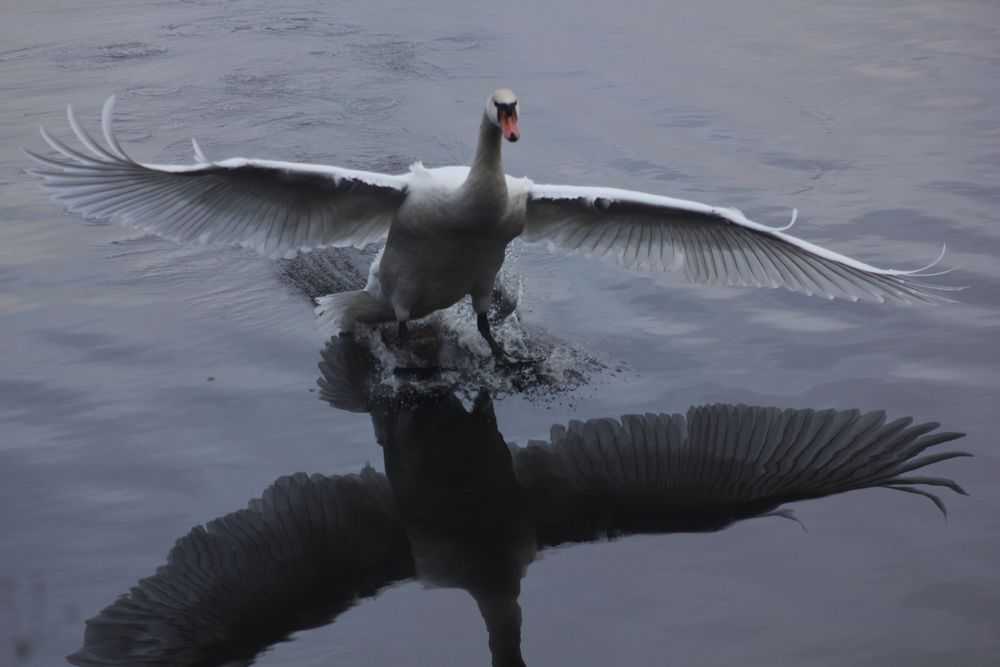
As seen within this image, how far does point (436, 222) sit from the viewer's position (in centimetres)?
767

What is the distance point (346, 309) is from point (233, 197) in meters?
1.21

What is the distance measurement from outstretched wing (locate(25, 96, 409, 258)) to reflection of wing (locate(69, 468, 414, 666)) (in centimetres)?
186

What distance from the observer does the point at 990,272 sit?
938cm

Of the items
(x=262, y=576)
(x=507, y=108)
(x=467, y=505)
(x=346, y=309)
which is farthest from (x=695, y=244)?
(x=262, y=576)

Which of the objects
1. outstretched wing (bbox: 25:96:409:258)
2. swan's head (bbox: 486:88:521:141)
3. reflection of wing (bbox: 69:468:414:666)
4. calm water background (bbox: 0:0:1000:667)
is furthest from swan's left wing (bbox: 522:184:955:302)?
reflection of wing (bbox: 69:468:414:666)

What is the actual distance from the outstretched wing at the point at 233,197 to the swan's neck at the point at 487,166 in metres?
0.67

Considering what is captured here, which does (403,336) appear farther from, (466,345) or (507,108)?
(507,108)

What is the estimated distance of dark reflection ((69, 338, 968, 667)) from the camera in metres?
5.64

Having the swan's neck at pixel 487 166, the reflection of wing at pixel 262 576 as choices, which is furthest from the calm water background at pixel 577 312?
the swan's neck at pixel 487 166

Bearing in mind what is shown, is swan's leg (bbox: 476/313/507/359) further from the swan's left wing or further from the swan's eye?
the swan's eye

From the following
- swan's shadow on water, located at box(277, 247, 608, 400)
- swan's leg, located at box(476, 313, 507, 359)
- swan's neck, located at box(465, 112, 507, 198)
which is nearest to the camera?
swan's neck, located at box(465, 112, 507, 198)

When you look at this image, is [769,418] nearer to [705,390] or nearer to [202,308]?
[705,390]

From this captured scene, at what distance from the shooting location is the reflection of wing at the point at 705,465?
257 inches

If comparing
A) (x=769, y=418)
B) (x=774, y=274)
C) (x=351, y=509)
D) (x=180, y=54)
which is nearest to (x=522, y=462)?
(x=351, y=509)
